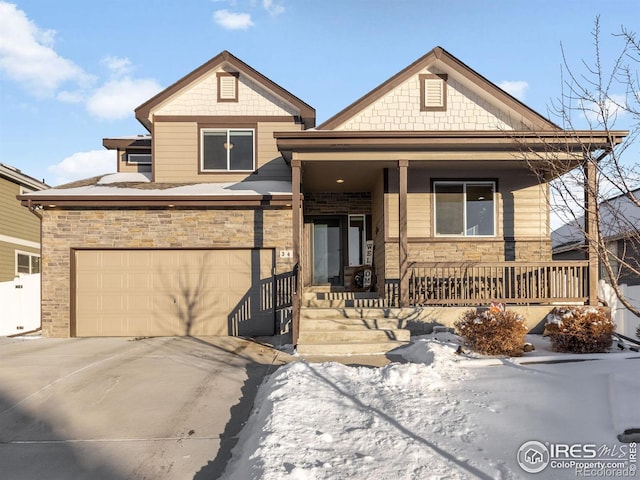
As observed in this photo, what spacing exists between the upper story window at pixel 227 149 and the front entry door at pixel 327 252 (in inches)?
108

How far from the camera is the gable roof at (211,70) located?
12.3m

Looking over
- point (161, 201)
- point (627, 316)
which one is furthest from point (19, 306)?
point (627, 316)

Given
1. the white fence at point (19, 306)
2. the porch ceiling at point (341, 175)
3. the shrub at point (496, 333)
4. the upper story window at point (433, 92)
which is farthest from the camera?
the white fence at point (19, 306)

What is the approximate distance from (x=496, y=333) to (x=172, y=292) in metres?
7.08

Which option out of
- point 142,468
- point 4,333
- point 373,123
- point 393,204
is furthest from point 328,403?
point 4,333

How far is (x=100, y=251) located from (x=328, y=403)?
25.6ft

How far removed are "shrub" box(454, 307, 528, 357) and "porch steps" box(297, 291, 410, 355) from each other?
128 centimetres

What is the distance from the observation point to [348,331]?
811cm

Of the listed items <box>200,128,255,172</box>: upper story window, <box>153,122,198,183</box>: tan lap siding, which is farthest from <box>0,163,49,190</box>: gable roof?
<box>200,128,255,172</box>: upper story window

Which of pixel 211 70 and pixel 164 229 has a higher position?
pixel 211 70

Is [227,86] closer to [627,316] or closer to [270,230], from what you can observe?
[270,230]

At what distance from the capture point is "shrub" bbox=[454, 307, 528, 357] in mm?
6895

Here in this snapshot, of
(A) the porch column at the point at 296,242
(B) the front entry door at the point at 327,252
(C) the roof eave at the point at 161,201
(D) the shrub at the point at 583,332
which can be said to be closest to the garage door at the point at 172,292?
(C) the roof eave at the point at 161,201

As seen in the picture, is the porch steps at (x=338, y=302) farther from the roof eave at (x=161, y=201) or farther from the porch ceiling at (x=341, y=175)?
the porch ceiling at (x=341, y=175)
